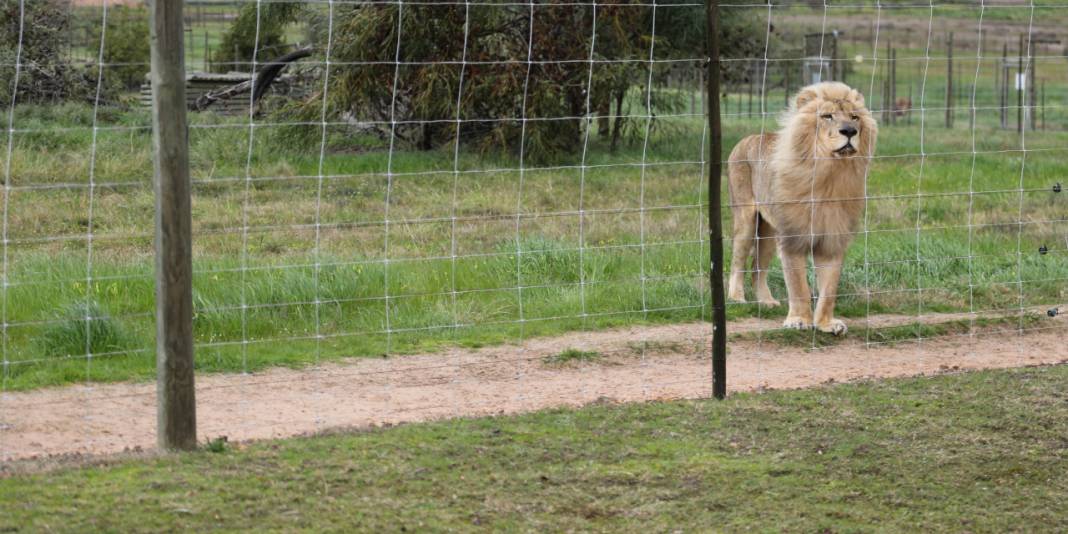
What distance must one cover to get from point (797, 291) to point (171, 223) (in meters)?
4.98

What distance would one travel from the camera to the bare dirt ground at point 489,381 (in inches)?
251

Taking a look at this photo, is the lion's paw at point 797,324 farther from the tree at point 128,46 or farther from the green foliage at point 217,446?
the tree at point 128,46

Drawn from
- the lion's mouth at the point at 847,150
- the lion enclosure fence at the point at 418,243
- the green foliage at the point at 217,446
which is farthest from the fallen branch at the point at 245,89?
the green foliage at the point at 217,446

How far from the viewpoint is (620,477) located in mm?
5473

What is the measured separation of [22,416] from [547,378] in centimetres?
284

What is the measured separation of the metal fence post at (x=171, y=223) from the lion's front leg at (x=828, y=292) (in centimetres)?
484

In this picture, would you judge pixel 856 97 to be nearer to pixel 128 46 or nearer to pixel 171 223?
pixel 171 223

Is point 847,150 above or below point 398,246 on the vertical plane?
above

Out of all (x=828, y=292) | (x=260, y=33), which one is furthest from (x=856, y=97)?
(x=260, y=33)

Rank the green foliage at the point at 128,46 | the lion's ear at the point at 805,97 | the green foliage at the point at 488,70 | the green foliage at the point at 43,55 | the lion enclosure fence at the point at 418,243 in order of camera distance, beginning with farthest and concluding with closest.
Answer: the green foliage at the point at 128,46 < the green foliage at the point at 488,70 < the green foliage at the point at 43,55 < the lion's ear at the point at 805,97 < the lion enclosure fence at the point at 418,243

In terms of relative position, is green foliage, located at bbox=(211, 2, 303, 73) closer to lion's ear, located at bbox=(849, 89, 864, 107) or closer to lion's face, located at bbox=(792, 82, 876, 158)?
lion's face, located at bbox=(792, 82, 876, 158)

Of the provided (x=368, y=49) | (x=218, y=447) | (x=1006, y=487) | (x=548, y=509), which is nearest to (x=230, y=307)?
(x=218, y=447)

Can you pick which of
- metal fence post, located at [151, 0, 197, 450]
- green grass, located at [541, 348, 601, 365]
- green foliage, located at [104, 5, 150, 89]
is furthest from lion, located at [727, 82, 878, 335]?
green foliage, located at [104, 5, 150, 89]

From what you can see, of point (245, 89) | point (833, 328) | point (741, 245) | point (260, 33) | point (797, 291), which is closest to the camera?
point (833, 328)
